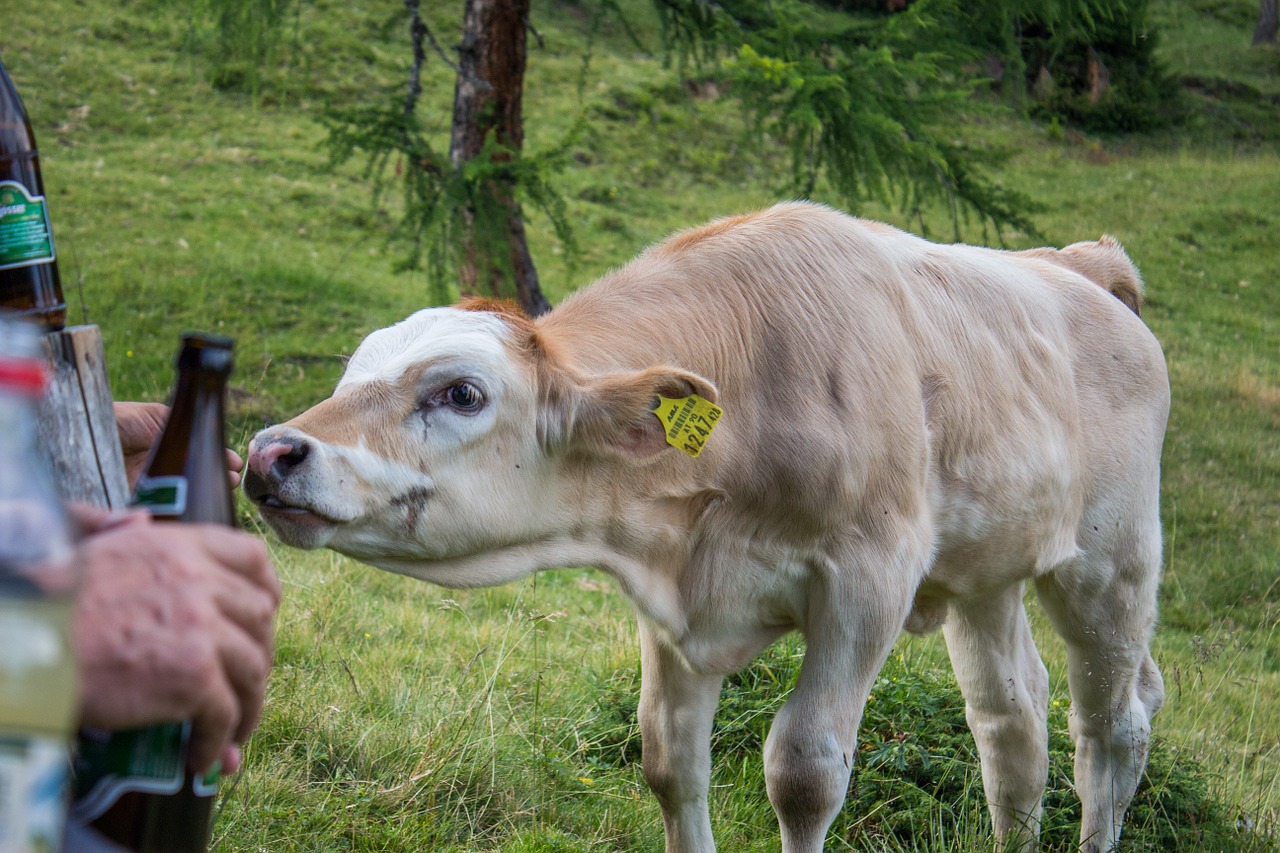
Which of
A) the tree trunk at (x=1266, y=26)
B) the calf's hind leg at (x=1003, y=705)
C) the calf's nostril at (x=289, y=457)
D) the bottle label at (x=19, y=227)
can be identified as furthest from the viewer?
the tree trunk at (x=1266, y=26)

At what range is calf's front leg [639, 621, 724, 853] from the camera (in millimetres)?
3500

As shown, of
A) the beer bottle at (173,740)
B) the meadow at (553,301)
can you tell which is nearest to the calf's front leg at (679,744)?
the meadow at (553,301)

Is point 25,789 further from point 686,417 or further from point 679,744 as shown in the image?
point 679,744

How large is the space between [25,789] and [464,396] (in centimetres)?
203

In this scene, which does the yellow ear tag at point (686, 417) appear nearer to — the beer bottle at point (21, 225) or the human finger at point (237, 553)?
the beer bottle at point (21, 225)

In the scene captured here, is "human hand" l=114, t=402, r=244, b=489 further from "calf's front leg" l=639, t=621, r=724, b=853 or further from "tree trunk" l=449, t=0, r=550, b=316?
"tree trunk" l=449, t=0, r=550, b=316

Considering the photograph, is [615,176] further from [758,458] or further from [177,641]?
[177,641]

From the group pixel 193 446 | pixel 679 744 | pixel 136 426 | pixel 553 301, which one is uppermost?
pixel 193 446

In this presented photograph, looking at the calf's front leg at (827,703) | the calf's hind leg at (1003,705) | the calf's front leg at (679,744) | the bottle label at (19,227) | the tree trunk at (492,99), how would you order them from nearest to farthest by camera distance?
the bottle label at (19,227), the calf's front leg at (827,703), the calf's front leg at (679,744), the calf's hind leg at (1003,705), the tree trunk at (492,99)

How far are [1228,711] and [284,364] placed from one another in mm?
7117

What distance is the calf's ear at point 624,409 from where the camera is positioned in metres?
2.87

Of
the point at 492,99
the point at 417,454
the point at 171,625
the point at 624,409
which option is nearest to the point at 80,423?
the point at 171,625

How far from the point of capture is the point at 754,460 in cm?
316

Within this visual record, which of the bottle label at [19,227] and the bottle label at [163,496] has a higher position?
the bottle label at [19,227]
